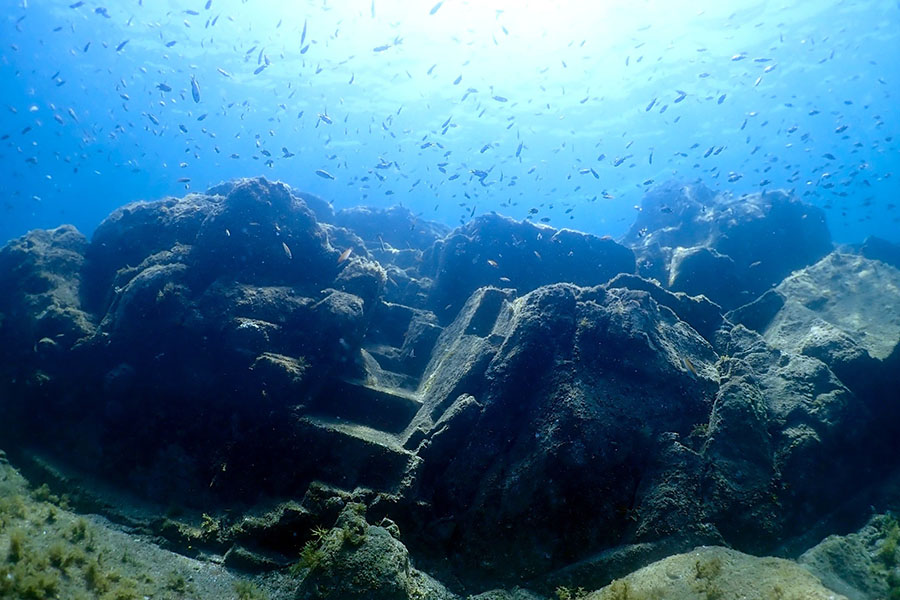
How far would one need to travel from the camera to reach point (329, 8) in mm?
32031

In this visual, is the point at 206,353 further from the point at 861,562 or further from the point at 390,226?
the point at 390,226

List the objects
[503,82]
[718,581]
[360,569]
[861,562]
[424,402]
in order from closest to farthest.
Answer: [718,581] → [360,569] → [861,562] → [424,402] → [503,82]

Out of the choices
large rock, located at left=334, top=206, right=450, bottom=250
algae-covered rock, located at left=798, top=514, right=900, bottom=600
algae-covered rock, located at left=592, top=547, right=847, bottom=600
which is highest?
large rock, located at left=334, top=206, right=450, bottom=250

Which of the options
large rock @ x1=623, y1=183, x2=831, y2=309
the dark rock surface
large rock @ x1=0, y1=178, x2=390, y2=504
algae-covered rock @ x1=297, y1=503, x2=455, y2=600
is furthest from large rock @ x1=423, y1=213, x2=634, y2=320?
algae-covered rock @ x1=297, y1=503, x2=455, y2=600

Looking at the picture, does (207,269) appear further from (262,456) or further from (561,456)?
(561,456)

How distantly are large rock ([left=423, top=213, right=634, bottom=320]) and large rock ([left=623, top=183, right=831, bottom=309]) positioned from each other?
238 cm


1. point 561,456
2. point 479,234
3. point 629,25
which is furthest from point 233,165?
point 561,456

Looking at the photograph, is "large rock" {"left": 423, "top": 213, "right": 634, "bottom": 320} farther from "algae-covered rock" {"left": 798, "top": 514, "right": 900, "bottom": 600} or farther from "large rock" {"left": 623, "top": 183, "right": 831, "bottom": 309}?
"algae-covered rock" {"left": 798, "top": 514, "right": 900, "bottom": 600}

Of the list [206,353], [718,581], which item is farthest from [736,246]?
[206,353]

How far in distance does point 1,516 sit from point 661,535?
29.9ft

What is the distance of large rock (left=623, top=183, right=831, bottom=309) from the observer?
1421 cm

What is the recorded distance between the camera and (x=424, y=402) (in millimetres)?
8891

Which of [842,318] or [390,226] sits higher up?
[390,226]

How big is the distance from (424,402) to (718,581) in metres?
5.84
